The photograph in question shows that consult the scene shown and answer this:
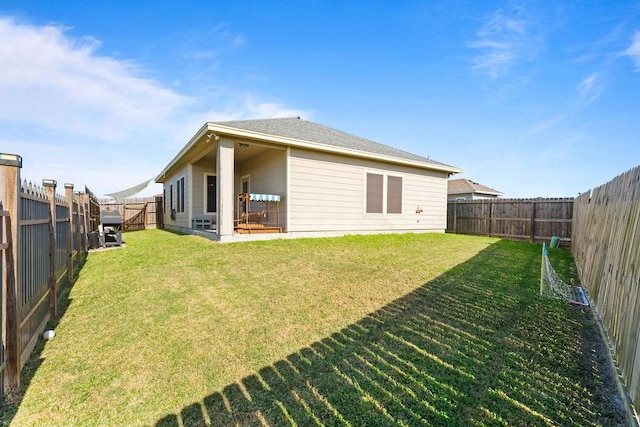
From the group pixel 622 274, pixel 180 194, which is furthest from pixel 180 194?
pixel 622 274

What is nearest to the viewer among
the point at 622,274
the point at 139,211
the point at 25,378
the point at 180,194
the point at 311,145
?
the point at 25,378

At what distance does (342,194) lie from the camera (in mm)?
10141

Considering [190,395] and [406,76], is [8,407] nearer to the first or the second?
[190,395]

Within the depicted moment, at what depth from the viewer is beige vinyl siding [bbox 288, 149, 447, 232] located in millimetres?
9305

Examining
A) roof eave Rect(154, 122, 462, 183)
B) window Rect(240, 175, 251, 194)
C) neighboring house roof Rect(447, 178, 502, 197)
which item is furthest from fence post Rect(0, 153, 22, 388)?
neighboring house roof Rect(447, 178, 502, 197)

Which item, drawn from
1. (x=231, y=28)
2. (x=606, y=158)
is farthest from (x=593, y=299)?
(x=606, y=158)

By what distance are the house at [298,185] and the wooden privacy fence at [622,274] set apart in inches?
269

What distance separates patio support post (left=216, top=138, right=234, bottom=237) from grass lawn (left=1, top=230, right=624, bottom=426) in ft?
10.1

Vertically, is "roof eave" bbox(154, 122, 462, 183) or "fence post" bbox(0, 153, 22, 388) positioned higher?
"roof eave" bbox(154, 122, 462, 183)

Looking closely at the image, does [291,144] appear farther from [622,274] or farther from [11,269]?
[622,274]

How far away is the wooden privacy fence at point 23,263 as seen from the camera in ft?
7.39

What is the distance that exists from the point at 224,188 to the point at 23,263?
18.2 feet

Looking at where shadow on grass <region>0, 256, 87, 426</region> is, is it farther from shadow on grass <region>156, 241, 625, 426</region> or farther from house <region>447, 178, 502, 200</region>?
house <region>447, 178, 502, 200</region>

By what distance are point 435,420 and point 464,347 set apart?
1.09m
